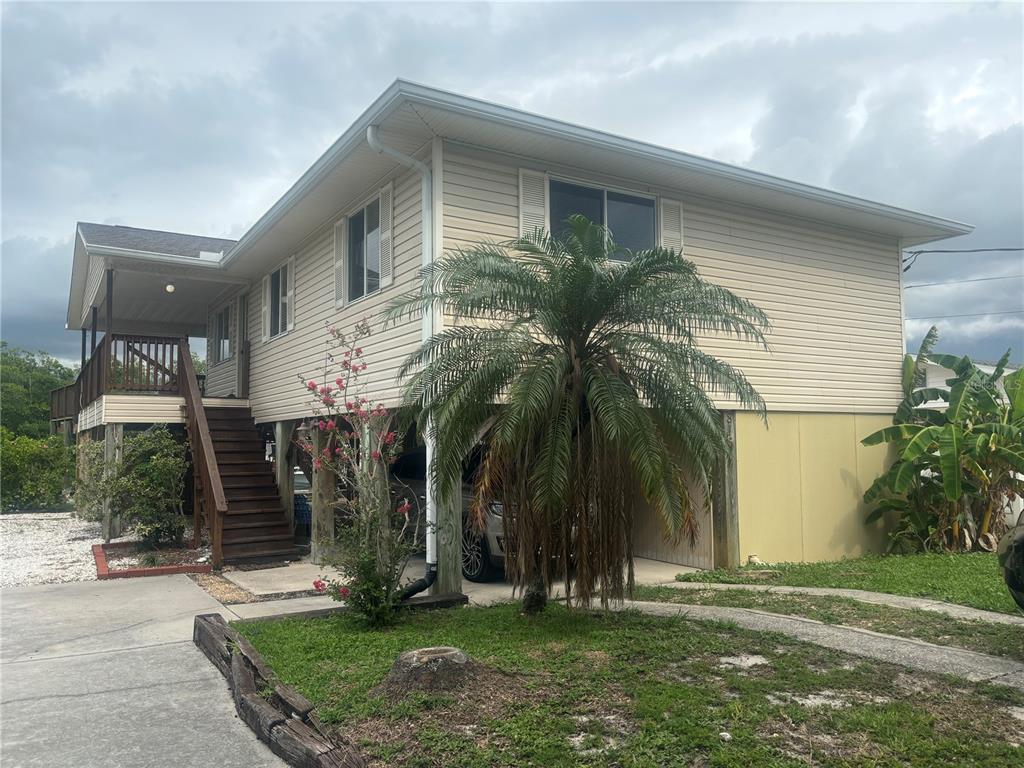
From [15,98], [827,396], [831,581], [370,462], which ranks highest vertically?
[15,98]

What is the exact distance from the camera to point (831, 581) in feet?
30.0

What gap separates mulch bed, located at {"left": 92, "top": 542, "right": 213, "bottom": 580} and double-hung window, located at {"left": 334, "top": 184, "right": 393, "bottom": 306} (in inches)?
169

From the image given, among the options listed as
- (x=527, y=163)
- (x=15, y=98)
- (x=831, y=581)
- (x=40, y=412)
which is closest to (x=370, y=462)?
(x=527, y=163)

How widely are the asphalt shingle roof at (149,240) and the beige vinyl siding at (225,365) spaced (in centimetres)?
146

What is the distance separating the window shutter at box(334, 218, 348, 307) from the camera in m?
11.0

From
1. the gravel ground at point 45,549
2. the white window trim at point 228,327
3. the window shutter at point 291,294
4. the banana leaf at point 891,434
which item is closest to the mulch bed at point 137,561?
the gravel ground at point 45,549

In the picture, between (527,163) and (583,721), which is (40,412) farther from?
(583,721)

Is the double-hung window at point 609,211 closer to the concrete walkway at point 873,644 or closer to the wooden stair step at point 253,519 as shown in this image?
the concrete walkway at point 873,644

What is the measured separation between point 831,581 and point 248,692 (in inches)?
274

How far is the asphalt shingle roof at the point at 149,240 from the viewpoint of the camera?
1402 centimetres

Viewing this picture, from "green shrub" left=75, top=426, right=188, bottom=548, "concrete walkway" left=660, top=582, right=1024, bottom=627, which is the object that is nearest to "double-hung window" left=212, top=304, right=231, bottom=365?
"green shrub" left=75, top=426, right=188, bottom=548

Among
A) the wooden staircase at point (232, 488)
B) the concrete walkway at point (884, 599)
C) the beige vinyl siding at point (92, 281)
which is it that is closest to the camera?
the concrete walkway at point (884, 599)

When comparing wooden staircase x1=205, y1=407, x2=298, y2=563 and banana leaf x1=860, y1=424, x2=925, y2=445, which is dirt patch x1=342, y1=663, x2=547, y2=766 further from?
banana leaf x1=860, y1=424, x2=925, y2=445

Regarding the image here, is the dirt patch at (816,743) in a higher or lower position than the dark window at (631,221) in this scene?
lower
